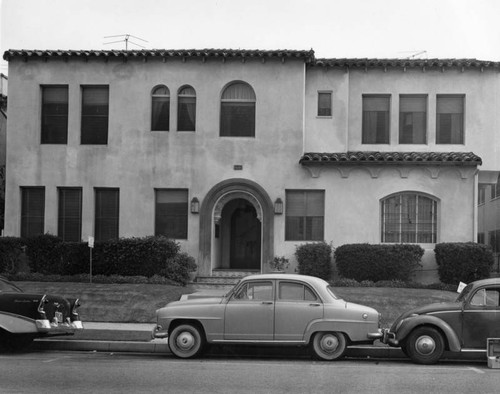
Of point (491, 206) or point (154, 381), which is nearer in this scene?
point (154, 381)

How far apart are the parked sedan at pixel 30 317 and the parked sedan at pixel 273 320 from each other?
1945 mm

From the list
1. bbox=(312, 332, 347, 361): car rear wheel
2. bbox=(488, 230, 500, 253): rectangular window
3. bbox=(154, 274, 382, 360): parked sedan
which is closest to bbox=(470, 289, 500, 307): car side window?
bbox=(154, 274, 382, 360): parked sedan

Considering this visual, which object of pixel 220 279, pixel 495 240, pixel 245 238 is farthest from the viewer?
pixel 495 240

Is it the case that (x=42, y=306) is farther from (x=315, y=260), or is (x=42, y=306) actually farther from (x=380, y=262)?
(x=380, y=262)

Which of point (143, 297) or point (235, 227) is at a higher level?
point (235, 227)

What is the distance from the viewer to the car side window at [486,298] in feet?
42.2

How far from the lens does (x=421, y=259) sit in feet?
76.9

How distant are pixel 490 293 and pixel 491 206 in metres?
26.5

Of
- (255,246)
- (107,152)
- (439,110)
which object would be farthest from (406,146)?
(107,152)

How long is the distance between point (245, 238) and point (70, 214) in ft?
20.0

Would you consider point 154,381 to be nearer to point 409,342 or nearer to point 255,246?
point 409,342

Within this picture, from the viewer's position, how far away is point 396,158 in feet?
78.1

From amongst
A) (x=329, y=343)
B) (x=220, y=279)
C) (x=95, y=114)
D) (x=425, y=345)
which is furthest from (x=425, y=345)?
(x=95, y=114)

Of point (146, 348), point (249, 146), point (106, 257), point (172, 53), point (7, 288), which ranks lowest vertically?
point (146, 348)
